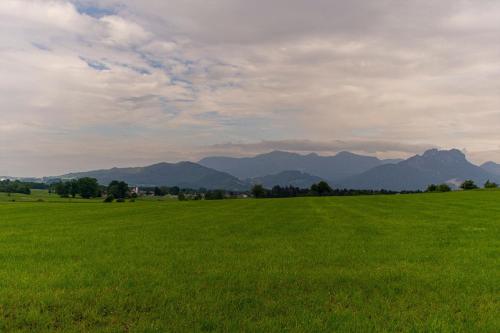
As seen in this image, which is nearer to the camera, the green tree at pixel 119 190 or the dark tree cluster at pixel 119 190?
the dark tree cluster at pixel 119 190

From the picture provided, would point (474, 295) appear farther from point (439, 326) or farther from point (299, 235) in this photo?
point (299, 235)

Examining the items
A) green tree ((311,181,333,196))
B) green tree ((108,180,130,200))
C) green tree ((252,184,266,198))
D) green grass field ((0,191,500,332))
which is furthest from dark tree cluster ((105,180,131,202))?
green grass field ((0,191,500,332))

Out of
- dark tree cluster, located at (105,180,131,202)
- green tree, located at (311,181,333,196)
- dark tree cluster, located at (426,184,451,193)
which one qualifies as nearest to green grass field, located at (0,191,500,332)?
dark tree cluster, located at (105,180,131,202)

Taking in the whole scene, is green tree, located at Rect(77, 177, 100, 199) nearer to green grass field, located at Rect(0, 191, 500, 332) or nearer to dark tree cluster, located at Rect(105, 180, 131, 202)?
dark tree cluster, located at Rect(105, 180, 131, 202)

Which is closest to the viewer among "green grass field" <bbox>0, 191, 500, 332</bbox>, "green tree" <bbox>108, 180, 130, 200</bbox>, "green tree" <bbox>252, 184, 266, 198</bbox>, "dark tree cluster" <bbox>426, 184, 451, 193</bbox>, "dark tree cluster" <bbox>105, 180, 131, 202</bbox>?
Result: "green grass field" <bbox>0, 191, 500, 332</bbox>

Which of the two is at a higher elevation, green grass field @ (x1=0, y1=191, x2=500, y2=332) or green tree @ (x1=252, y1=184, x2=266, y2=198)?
green grass field @ (x1=0, y1=191, x2=500, y2=332)

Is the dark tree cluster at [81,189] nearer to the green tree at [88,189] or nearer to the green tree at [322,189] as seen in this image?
the green tree at [88,189]

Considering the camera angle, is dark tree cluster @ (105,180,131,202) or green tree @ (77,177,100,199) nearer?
green tree @ (77,177,100,199)

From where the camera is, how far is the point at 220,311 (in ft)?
33.2

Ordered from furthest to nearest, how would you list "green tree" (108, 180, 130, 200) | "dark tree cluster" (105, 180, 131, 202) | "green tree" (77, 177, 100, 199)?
"green tree" (108, 180, 130, 200)
"dark tree cluster" (105, 180, 131, 202)
"green tree" (77, 177, 100, 199)

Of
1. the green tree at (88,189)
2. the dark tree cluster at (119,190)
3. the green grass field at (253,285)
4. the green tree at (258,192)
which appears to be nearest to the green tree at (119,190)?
the dark tree cluster at (119,190)

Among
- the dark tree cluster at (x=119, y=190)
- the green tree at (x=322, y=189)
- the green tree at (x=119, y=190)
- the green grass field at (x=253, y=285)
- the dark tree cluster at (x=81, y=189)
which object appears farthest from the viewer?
the green tree at (x=322, y=189)

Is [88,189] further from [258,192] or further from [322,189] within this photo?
[322,189]

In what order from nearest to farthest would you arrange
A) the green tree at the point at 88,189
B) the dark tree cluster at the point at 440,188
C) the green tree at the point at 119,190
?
the dark tree cluster at the point at 440,188
the green tree at the point at 88,189
the green tree at the point at 119,190
